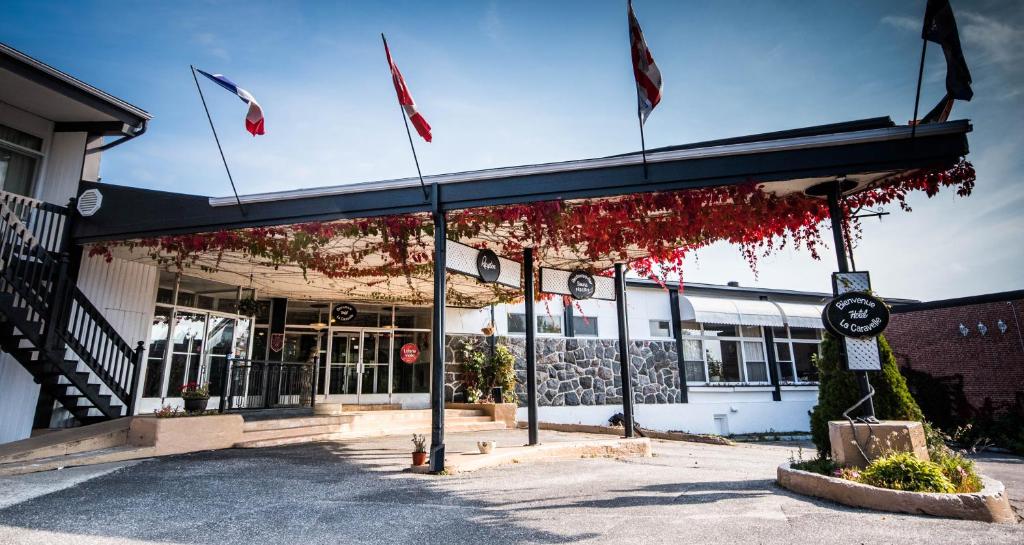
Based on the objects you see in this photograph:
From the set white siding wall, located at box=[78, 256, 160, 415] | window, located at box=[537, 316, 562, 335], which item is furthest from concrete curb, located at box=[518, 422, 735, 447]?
Answer: white siding wall, located at box=[78, 256, 160, 415]

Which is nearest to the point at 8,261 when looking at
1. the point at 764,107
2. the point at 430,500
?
the point at 430,500

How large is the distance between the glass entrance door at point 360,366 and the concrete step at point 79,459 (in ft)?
23.6

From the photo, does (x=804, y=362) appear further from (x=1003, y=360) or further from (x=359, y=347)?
(x=359, y=347)

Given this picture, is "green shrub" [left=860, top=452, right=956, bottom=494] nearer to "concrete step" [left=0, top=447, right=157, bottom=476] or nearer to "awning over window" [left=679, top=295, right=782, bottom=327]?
"concrete step" [left=0, top=447, right=157, bottom=476]

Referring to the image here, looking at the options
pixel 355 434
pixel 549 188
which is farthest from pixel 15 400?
pixel 549 188

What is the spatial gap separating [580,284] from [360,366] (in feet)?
26.1

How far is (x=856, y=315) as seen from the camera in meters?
5.53

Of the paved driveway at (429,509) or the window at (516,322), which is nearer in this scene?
the paved driveway at (429,509)

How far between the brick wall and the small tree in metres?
11.1

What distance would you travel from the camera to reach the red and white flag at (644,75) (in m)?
5.66

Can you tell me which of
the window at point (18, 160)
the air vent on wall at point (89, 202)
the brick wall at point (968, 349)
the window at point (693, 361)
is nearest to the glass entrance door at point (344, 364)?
the air vent on wall at point (89, 202)

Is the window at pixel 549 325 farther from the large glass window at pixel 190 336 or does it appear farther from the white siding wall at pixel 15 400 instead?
the white siding wall at pixel 15 400

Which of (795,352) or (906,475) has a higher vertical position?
(795,352)

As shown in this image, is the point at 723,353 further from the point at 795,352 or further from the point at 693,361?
the point at 795,352
